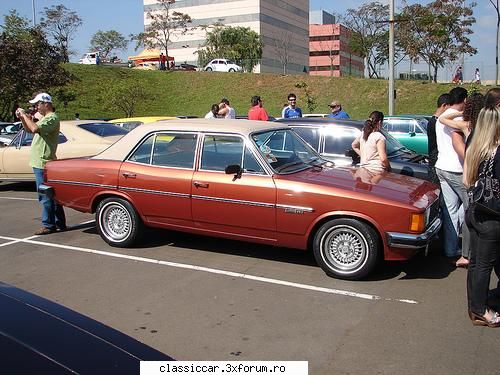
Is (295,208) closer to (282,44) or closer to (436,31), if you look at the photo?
(436,31)

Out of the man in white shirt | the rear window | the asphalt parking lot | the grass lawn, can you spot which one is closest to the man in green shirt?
the asphalt parking lot

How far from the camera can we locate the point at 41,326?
215cm

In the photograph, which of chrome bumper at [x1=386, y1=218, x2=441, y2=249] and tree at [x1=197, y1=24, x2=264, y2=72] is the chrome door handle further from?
tree at [x1=197, y1=24, x2=264, y2=72]

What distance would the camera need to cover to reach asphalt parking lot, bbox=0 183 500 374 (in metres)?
3.71

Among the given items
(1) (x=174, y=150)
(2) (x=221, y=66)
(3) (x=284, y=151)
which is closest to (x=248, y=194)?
(3) (x=284, y=151)

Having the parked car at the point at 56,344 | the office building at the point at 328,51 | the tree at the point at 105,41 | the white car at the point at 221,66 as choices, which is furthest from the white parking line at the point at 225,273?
the office building at the point at 328,51

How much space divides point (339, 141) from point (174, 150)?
316cm

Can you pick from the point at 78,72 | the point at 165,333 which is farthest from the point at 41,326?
the point at 78,72

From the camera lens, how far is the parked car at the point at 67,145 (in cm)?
1023

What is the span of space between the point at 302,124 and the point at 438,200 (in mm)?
3287

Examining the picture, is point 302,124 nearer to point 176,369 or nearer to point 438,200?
point 438,200

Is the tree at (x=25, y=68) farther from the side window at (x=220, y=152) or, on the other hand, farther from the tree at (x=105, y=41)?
the tree at (x=105, y=41)

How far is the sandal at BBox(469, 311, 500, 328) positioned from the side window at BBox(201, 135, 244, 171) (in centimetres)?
288

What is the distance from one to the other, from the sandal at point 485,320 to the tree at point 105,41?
7633 cm
